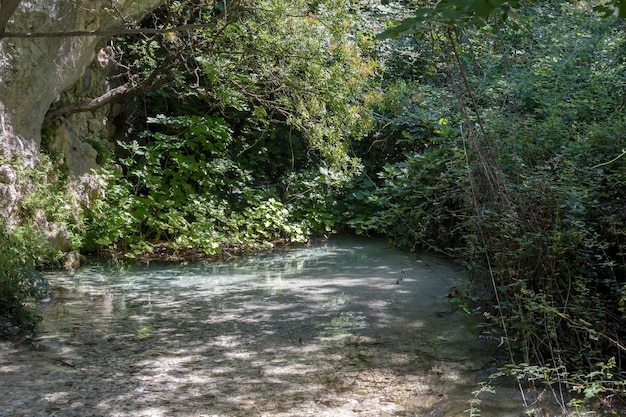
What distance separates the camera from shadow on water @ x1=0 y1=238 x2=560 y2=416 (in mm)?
3340

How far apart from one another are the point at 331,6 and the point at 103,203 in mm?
3720

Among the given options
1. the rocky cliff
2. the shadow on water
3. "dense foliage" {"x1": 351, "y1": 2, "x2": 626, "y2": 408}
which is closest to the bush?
the shadow on water

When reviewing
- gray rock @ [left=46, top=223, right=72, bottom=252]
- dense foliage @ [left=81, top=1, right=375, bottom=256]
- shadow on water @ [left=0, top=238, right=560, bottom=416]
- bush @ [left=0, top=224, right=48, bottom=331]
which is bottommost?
shadow on water @ [left=0, top=238, right=560, bottom=416]

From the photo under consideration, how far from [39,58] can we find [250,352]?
14.6 ft

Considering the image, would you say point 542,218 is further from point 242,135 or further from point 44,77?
point 242,135

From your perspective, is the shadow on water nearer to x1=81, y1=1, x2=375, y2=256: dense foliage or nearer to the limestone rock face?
the limestone rock face

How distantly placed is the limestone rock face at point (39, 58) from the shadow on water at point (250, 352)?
1.65m

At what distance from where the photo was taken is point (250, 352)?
4246mm

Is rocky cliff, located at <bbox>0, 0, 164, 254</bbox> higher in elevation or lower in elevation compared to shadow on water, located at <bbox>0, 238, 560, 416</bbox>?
higher

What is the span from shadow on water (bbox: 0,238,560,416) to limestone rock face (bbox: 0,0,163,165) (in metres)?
1.65

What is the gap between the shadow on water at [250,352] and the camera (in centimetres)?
334

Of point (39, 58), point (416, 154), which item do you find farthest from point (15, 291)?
point (39, 58)

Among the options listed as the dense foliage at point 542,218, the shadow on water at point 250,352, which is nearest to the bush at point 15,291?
the shadow on water at point 250,352

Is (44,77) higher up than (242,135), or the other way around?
(44,77)
